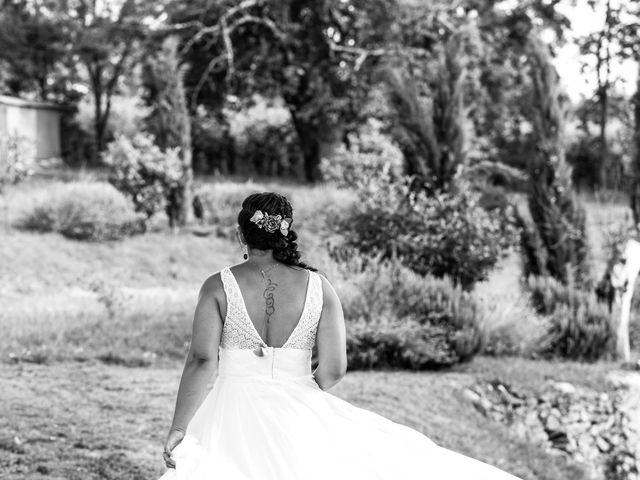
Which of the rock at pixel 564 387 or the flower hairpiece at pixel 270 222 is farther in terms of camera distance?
the rock at pixel 564 387

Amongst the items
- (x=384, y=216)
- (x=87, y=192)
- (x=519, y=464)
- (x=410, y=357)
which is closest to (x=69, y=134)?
(x=87, y=192)

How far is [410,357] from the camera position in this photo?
10.2m

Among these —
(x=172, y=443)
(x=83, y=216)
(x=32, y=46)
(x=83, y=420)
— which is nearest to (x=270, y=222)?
(x=172, y=443)

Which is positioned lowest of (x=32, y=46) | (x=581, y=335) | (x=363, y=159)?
(x=581, y=335)

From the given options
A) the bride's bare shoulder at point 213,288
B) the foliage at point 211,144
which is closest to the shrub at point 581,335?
the bride's bare shoulder at point 213,288

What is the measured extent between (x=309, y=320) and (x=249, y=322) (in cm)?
26

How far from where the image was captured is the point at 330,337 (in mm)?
3729

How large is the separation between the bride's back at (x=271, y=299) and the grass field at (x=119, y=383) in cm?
311

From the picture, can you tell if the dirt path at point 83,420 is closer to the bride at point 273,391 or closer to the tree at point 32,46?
the bride at point 273,391

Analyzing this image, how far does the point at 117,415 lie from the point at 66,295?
22.3 feet

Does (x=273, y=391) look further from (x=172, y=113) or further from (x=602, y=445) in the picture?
(x=172, y=113)

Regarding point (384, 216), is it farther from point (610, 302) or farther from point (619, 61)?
point (619, 61)

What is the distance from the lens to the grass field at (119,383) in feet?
22.3

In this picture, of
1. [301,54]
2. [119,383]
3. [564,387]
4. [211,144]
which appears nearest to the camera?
[119,383]
